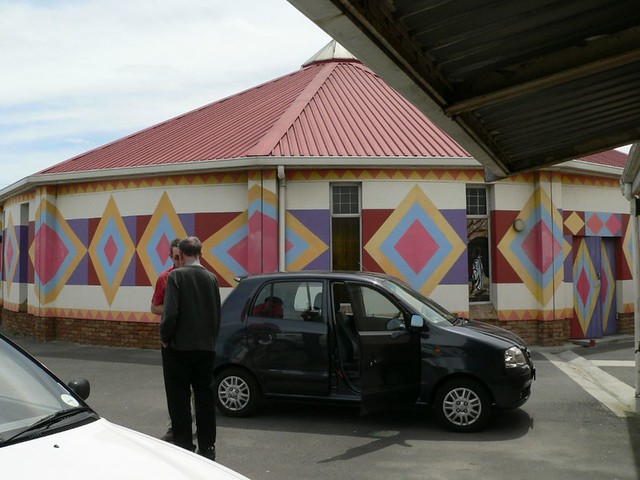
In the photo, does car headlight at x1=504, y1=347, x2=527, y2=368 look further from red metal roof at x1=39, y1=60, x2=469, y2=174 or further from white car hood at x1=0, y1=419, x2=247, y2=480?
red metal roof at x1=39, y1=60, x2=469, y2=174

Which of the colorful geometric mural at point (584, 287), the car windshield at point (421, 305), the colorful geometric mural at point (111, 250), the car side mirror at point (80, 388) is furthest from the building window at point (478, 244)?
the car side mirror at point (80, 388)

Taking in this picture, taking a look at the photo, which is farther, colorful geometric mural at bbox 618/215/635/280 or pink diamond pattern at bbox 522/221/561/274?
colorful geometric mural at bbox 618/215/635/280

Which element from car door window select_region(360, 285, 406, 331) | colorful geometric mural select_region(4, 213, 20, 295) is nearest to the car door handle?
car door window select_region(360, 285, 406, 331)

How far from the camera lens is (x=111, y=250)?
15047 mm

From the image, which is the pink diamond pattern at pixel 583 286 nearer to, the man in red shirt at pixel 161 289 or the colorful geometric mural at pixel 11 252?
the man in red shirt at pixel 161 289

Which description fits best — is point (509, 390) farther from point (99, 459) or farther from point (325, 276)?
point (99, 459)

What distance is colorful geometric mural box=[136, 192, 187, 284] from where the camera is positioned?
1426cm

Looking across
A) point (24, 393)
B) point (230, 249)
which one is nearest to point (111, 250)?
point (230, 249)

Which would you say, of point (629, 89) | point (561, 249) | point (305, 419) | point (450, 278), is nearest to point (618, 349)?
point (561, 249)

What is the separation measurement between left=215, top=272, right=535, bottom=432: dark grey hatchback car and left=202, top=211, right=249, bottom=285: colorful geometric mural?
17.8ft

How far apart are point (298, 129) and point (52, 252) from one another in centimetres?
681

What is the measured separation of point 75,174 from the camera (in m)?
15.4

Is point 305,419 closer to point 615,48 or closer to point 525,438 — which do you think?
point 525,438

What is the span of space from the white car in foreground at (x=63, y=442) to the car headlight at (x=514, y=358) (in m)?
4.76
